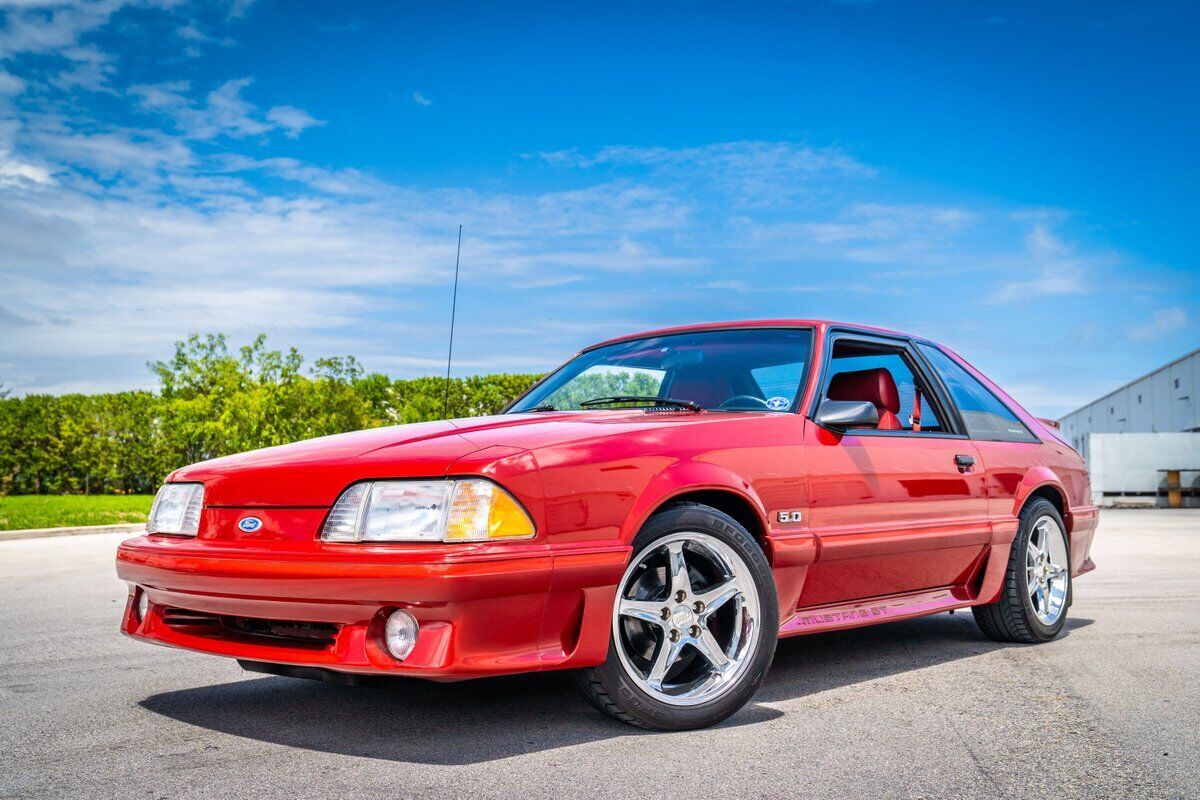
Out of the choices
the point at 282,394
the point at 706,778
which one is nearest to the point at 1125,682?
the point at 706,778

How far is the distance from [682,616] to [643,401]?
113cm

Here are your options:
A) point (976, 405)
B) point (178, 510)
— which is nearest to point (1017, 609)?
point (976, 405)

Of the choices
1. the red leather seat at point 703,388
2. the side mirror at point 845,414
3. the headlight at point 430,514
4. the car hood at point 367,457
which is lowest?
the headlight at point 430,514

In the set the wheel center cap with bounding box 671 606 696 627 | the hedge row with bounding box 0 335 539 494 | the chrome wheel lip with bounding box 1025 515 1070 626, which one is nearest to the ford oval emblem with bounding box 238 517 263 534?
the wheel center cap with bounding box 671 606 696 627

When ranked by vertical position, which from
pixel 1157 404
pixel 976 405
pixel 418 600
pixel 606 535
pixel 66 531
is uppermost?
pixel 1157 404

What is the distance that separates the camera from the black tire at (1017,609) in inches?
210

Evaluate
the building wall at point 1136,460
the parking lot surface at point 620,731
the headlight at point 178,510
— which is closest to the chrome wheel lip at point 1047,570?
the parking lot surface at point 620,731

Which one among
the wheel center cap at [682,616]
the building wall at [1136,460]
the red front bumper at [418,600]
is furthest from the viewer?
the building wall at [1136,460]

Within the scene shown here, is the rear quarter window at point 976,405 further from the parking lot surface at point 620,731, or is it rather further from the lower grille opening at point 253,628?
the lower grille opening at point 253,628

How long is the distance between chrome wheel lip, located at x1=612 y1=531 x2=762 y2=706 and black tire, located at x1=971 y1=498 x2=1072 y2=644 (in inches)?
86.1

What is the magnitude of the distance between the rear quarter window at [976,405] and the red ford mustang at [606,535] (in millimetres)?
398

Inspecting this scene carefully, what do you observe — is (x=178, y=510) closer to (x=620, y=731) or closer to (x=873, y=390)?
(x=620, y=731)

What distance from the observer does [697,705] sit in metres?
3.56

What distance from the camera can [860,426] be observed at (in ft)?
14.8
